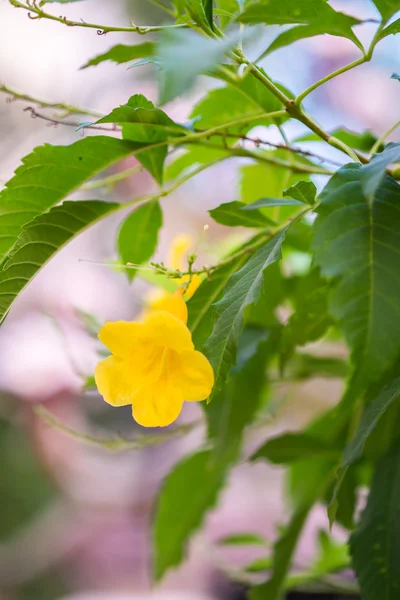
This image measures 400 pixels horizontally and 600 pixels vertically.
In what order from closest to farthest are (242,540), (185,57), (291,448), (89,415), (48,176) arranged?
1. (185,57)
2. (48,176)
3. (291,448)
4. (242,540)
5. (89,415)

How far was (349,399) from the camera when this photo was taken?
27 centimetres

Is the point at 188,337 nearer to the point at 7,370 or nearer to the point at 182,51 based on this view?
the point at 182,51

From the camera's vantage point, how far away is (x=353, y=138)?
373mm

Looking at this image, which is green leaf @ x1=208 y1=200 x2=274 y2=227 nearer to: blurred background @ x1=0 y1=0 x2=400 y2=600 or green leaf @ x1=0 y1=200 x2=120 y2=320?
green leaf @ x1=0 y1=200 x2=120 y2=320

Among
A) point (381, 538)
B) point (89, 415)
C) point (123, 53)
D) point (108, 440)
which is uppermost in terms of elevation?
point (89, 415)

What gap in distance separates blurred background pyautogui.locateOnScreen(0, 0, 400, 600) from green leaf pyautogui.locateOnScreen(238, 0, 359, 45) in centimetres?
70

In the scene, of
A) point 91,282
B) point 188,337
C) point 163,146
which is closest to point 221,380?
point 188,337

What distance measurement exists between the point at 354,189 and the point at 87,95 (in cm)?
109

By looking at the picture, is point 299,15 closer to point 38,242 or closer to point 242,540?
point 38,242

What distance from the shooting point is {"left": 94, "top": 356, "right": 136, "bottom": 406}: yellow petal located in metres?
0.27

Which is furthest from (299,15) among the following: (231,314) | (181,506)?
(181,506)

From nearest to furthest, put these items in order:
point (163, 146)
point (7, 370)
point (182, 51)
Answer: point (182, 51), point (163, 146), point (7, 370)

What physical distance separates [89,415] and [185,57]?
110 cm

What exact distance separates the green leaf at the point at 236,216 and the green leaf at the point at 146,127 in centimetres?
4
